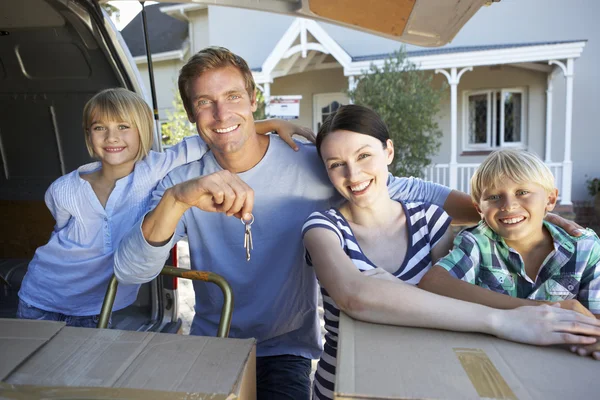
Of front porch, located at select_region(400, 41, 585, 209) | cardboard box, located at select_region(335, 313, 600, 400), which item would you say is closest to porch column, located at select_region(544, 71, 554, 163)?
front porch, located at select_region(400, 41, 585, 209)

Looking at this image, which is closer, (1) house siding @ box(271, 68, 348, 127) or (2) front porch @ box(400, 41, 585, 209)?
(2) front porch @ box(400, 41, 585, 209)

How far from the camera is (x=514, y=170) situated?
5.64 ft

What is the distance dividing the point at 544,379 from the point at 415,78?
30.7 feet

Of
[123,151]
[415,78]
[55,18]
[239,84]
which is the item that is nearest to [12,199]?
[55,18]

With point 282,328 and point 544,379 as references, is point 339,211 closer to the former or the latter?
point 282,328

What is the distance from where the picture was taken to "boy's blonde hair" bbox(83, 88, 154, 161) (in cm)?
232

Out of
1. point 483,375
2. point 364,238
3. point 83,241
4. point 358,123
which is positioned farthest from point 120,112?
point 483,375

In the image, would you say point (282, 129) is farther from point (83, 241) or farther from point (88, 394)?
point (88, 394)

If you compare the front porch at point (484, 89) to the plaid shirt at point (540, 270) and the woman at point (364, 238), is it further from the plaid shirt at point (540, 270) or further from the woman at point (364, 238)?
the plaid shirt at point (540, 270)

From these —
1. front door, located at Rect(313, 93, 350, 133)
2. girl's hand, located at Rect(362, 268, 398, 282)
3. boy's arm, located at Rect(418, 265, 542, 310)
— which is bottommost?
boy's arm, located at Rect(418, 265, 542, 310)

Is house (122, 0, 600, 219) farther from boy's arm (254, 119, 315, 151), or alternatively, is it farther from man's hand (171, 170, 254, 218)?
man's hand (171, 170, 254, 218)

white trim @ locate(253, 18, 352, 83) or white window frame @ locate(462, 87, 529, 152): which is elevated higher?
white trim @ locate(253, 18, 352, 83)

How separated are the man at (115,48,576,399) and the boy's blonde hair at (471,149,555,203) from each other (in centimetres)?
37

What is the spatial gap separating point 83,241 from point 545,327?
6.44 feet
